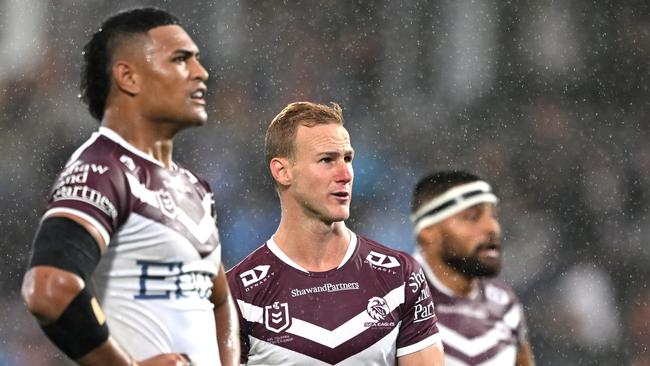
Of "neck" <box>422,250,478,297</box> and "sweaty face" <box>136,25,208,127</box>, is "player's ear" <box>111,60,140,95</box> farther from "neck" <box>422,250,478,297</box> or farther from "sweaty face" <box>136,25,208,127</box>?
"neck" <box>422,250,478,297</box>

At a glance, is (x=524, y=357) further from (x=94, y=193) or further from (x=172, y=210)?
(x=94, y=193)

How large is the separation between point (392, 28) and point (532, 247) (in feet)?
7.67

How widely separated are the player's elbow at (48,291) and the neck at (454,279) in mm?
2481

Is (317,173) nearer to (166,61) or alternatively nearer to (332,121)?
(332,121)

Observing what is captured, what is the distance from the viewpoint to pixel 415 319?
3.98 metres

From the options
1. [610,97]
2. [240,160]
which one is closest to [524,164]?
[610,97]

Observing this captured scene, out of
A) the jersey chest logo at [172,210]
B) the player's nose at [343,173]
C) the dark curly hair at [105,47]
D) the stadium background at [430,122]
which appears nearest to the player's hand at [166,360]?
the jersey chest logo at [172,210]

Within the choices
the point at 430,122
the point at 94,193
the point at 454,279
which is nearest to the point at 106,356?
the point at 94,193

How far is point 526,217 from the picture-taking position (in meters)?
8.38

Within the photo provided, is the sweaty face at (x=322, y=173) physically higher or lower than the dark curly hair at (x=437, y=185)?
higher

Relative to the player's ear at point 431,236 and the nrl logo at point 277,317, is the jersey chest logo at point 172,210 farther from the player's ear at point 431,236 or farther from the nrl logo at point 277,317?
the player's ear at point 431,236

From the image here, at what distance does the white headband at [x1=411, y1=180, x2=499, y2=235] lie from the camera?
4965 millimetres

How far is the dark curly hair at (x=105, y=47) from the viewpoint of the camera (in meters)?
2.88

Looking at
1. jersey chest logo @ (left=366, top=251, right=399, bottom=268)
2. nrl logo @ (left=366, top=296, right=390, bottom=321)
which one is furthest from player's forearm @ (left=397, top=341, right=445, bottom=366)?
jersey chest logo @ (left=366, top=251, right=399, bottom=268)
